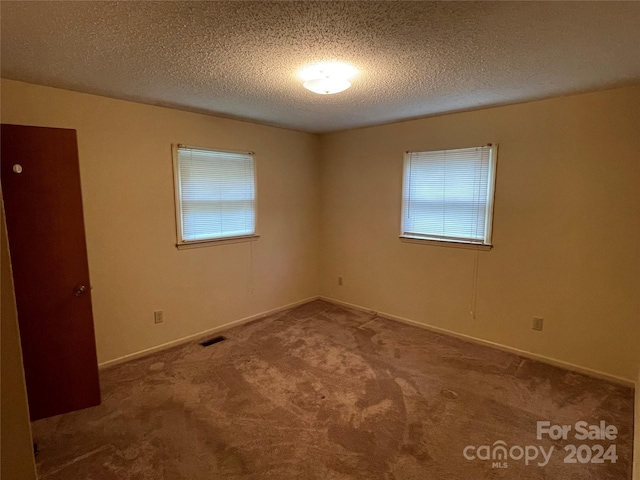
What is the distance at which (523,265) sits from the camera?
305cm

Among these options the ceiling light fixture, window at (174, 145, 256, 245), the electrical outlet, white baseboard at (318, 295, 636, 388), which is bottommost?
white baseboard at (318, 295, 636, 388)

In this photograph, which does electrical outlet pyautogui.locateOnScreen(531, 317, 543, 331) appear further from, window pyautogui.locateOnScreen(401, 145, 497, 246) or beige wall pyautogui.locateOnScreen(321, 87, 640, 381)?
window pyautogui.locateOnScreen(401, 145, 497, 246)

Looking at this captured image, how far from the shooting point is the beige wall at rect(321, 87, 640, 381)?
8.46ft

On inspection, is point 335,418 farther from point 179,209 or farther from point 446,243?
point 179,209

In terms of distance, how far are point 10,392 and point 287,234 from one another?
3519mm

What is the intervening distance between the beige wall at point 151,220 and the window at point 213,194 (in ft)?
0.33

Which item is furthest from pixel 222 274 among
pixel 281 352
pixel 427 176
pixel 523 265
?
pixel 523 265

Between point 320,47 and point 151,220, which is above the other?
point 320,47

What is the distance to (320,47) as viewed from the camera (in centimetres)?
182

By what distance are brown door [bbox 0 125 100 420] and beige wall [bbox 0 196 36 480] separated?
4.96 ft

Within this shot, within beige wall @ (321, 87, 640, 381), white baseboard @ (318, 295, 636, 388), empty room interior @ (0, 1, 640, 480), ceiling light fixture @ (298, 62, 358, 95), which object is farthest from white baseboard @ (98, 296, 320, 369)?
ceiling light fixture @ (298, 62, 358, 95)

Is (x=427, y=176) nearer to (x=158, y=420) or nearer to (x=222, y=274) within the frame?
(x=222, y=274)

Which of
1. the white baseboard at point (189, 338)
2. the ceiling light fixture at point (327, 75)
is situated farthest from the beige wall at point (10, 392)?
the white baseboard at point (189, 338)

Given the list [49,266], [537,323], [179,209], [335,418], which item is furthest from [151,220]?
[537,323]
